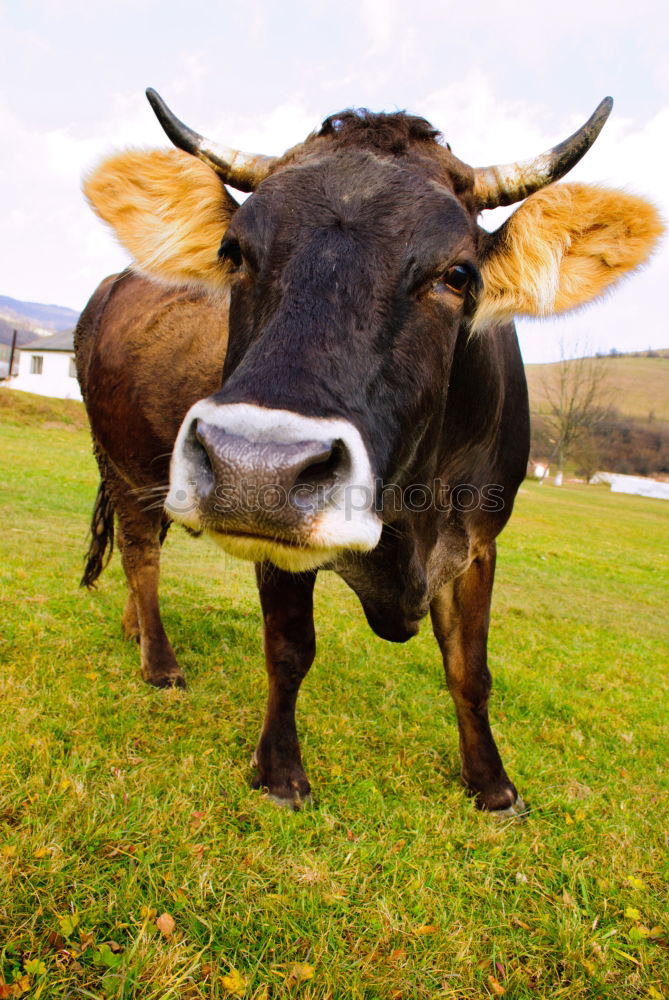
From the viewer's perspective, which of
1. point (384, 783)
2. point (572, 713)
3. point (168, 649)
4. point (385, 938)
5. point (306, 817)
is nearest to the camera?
point (385, 938)

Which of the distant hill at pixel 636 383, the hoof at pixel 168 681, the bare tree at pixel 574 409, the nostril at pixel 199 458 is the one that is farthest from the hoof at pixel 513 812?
the distant hill at pixel 636 383

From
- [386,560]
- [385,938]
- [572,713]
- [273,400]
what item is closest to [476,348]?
[386,560]

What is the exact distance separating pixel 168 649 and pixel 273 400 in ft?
10.2

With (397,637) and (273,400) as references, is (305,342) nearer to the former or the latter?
(273,400)

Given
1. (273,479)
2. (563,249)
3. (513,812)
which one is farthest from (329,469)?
(513,812)

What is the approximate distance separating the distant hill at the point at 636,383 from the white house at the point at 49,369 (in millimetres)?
44242

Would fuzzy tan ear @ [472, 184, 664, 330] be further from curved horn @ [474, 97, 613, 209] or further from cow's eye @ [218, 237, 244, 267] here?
cow's eye @ [218, 237, 244, 267]

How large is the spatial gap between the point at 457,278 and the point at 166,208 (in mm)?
1596

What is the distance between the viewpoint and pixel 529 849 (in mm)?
3168

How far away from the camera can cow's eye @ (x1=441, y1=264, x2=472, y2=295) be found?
2672mm

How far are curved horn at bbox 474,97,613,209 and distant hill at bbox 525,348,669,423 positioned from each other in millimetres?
68595

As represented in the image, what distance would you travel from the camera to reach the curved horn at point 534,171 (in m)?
2.90

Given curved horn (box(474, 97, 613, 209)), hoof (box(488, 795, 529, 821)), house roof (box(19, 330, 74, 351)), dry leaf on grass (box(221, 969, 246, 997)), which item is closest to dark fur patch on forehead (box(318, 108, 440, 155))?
curved horn (box(474, 97, 613, 209))

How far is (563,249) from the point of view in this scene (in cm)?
296
